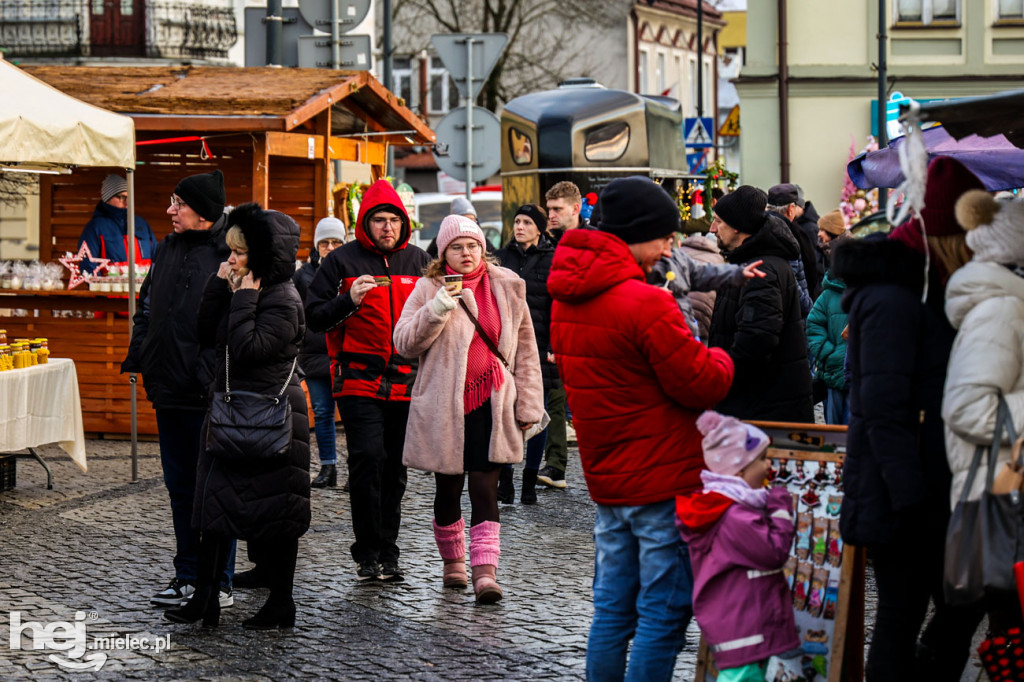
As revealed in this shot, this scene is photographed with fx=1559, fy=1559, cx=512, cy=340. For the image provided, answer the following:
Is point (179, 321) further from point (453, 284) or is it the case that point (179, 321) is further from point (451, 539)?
point (451, 539)

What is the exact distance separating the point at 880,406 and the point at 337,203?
11281 millimetres

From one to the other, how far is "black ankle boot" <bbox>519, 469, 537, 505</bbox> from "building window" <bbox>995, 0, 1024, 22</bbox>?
2535 cm

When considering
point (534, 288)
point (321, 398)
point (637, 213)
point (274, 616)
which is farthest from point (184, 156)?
point (637, 213)

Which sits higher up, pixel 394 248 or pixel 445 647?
pixel 394 248

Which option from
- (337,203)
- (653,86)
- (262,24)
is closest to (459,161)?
(337,203)

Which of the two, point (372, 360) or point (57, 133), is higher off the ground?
point (57, 133)

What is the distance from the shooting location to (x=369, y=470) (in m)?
7.79

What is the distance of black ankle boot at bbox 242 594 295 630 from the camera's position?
6852 mm

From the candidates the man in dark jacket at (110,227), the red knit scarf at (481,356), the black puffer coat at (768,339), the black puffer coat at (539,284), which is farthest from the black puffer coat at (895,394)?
the man in dark jacket at (110,227)

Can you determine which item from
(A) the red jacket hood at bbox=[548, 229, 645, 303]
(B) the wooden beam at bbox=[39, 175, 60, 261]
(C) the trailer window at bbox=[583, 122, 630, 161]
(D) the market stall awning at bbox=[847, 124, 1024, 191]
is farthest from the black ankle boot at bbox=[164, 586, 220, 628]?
(C) the trailer window at bbox=[583, 122, 630, 161]

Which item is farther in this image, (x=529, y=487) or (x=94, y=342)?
(x=94, y=342)

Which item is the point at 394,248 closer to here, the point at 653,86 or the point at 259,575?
the point at 259,575

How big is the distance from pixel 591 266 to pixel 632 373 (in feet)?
1.22

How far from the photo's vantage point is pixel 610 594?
5.22 meters
